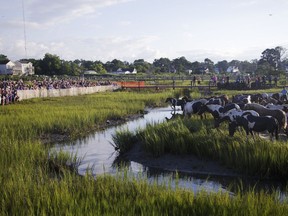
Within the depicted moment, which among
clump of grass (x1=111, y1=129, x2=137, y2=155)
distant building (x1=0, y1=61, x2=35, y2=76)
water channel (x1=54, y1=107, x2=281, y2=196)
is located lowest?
water channel (x1=54, y1=107, x2=281, y2=196)

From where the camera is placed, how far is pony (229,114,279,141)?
530 inches

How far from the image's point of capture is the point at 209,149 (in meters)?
12.6

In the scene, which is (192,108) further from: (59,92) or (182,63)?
(182,63)

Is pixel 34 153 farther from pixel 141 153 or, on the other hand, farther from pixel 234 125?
pixel 234 125

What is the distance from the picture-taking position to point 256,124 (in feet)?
44.6

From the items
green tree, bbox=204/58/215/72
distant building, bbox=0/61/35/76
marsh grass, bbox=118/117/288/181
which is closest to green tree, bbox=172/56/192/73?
green tree, bbox=204/58/215/72

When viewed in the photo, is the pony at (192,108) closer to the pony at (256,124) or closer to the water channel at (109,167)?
the water channel at (109,167)

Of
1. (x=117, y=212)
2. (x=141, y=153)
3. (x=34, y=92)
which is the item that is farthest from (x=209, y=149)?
(x=34, y=92)

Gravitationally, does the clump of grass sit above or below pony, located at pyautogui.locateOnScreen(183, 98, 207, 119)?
below

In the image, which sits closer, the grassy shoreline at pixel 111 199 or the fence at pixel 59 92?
the grassy shoreline at pixel 111 199

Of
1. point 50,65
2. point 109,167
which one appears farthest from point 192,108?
point 50,65

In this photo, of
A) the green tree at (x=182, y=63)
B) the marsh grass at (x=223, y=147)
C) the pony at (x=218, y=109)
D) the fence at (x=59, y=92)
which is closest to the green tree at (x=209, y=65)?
the green tree at (x=182, y=63)

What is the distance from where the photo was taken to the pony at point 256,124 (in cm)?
1345

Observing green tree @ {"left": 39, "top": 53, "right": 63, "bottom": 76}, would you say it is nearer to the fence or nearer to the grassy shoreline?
the fence
